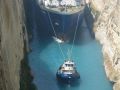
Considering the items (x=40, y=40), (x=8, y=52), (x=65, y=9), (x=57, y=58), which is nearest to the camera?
(x=8, y=52)

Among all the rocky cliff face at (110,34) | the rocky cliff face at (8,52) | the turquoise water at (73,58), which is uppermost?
the rocky cliff face at (8,52)

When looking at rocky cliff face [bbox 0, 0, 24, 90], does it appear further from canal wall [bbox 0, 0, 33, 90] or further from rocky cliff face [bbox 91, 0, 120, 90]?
rocky cliff face [bbox 91, 0, 120, 90]

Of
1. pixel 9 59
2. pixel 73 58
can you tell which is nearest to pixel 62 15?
pixel 73 58

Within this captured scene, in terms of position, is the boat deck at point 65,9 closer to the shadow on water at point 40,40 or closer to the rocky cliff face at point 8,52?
the shadow on water at point 40,40

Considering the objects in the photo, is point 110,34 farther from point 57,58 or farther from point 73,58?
point 57,58

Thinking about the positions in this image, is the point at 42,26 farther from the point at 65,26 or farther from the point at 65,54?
the point at 65,54

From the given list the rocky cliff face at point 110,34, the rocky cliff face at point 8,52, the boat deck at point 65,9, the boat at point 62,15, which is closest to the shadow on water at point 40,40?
the boat at point 62,15

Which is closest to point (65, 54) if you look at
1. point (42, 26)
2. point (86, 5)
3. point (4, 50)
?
point (42, 26)
